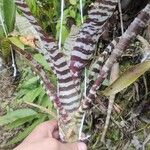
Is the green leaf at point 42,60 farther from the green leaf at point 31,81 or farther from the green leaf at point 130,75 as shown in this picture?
the green leaf at point 130,75

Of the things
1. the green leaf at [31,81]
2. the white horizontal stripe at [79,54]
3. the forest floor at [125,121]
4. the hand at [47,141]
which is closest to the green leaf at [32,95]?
the green leaf at [31,81]

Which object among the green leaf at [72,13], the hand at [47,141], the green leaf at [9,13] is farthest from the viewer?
the green leaf at [9,13]

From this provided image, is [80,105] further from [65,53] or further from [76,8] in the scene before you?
[76,8]

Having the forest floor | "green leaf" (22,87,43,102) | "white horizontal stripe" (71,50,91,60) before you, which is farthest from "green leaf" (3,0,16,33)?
"white horizontal stripe" (71,50,91,60)

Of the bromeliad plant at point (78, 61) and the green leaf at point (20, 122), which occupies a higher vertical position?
the bromeliad plant at point (78, 61)

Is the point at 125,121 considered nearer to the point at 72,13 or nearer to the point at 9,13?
the point at 72,13

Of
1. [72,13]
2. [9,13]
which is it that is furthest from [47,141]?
[9,13]

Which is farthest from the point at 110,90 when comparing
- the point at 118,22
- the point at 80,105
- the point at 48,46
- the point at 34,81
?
the point at 34,81
